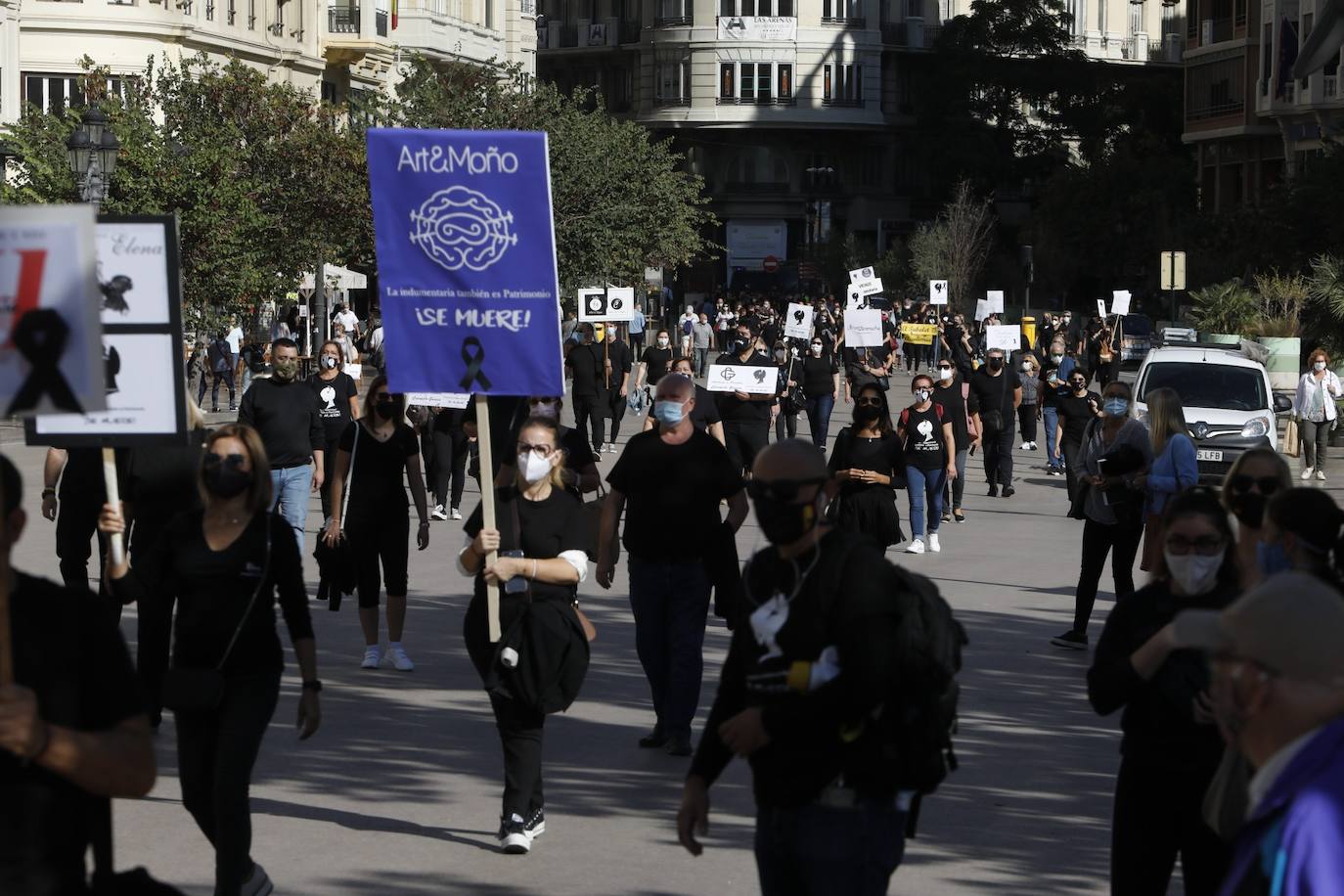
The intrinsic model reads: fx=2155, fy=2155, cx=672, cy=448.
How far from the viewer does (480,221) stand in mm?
8641

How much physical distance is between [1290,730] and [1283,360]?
102 ft

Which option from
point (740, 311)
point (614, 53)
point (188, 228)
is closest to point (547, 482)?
point (188, 228)

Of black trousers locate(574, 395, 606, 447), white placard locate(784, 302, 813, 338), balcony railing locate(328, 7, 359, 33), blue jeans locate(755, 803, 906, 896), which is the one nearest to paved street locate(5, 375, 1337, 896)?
blue jeans locate(755, 803, 906, 896)

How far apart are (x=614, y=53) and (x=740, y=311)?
3158cm

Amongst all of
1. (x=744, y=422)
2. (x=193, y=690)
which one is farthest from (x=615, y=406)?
(x=193, y=690)

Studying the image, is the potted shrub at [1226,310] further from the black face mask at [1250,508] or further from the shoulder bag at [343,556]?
the black face mask at [1250,508]

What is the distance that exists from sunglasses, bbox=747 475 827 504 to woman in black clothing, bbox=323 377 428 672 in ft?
21.9

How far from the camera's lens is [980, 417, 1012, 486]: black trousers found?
23891 mm

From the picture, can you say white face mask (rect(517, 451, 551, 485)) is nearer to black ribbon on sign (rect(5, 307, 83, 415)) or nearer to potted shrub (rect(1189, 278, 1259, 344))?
black ribbon on sign (rect(5, 307, 83, 415))

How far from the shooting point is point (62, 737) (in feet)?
12.7

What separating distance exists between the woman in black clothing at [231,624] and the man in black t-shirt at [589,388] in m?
19.0

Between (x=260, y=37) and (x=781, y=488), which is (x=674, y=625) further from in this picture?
(x=260, y=37)

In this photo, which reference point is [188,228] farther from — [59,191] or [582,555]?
[582,555]

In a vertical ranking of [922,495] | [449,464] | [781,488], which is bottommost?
[922,495]
